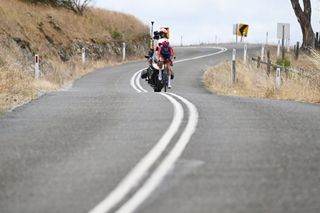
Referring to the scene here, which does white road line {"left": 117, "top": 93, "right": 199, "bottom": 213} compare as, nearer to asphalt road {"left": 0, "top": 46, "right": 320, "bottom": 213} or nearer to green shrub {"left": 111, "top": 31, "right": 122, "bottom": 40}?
asphalt road {"left": 0, "top": 46, "right": 320, "bottom": 213}

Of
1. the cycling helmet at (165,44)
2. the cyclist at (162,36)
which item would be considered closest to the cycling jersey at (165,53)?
the cycling helmet at (165,44)

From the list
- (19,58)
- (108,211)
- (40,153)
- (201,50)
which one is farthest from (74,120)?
(201,50)

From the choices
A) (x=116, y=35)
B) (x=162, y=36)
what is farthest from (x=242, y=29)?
(x=162, y=36)

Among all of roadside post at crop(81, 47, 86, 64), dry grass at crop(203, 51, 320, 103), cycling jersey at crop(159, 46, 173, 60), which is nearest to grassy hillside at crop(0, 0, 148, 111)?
roadside post at crop(81, 47, 86, 64)

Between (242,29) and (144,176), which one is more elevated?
(242,29)

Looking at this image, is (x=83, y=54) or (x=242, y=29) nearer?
(x=242, y=29)

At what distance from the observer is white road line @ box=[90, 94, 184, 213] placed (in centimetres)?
535

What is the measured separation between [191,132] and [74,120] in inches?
Answer: 100

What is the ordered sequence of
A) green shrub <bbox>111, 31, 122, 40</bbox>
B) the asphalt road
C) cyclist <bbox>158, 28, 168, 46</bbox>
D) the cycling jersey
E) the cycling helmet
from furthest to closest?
1. green shrub <bbox>111, 31, 122, 40</bbox>
2. the cycling jersey
3. the cycling helmet
4. cyclist <bbox>158, 28, 168, 46</bbox>
5. the asphalt road

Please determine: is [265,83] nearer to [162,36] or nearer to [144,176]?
[162,36]

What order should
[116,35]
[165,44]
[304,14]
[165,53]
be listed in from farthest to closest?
[116,35] → [304,14] → [165,53] → [165,44]

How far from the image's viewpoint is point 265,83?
23.8 m

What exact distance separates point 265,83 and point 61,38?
19.8m

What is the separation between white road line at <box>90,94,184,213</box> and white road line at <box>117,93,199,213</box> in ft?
0.33
